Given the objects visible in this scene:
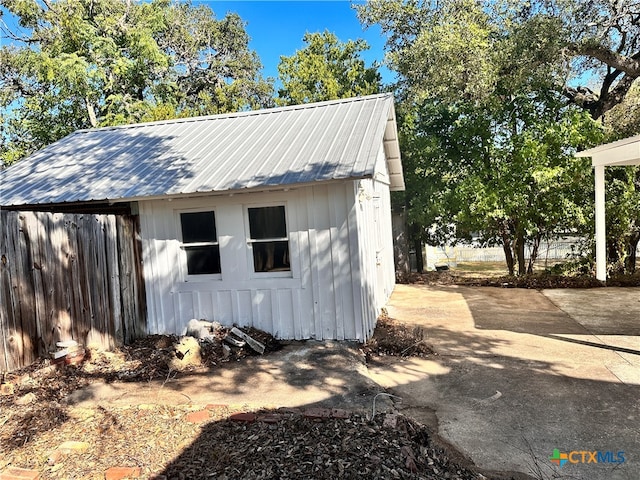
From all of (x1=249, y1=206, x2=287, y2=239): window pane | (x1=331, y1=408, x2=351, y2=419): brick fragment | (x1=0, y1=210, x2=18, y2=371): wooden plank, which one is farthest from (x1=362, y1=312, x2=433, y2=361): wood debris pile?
(x1=0, y1=210, x2=18, y2=371): wooden plank

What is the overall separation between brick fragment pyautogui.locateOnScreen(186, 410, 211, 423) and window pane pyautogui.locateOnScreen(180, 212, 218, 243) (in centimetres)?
315

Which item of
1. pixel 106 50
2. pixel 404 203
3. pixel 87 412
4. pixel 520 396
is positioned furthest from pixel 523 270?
pixel 106 50

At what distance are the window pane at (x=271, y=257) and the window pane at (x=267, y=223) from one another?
0.45 feet

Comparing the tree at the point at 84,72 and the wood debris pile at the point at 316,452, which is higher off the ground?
the tree at the point at 84,72

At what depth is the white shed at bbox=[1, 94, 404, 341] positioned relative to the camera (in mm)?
6074

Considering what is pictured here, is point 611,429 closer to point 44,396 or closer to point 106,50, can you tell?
point 44,396

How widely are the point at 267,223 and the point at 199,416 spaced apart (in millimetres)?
3180

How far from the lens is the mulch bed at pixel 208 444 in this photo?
118 inches

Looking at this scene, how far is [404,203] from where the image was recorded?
1424 centimetres

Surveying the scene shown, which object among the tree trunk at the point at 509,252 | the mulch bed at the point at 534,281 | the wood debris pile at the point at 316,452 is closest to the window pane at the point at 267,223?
the wood debris pile at the point at 316,452

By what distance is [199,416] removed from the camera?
12.8 ft

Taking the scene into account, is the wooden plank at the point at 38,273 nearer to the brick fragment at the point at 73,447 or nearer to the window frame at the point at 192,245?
the window frame at the point at 192,245

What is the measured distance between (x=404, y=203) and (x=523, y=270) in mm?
4175

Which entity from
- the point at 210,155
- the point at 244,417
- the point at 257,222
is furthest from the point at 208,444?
the point at 210,155
